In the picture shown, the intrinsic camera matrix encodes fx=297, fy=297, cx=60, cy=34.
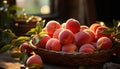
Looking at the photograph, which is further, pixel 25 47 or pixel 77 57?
pixel 25 47

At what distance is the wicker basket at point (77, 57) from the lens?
1.35m

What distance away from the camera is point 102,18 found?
3.81 m

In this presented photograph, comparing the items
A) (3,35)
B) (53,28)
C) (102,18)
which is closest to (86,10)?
(102,18)

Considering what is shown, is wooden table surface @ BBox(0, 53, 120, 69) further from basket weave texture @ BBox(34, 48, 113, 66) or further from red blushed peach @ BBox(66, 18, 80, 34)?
red blushed peach @ BBox(66, 18, 80, 34)

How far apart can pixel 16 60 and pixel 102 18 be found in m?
2.40

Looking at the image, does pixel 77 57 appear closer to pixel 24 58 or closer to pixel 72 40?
pixel 72 40

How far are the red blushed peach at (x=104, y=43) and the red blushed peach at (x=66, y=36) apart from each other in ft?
0.42

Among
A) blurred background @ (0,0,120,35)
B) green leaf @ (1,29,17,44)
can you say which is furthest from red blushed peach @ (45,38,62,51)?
blurred background @ (0,0,120,35)

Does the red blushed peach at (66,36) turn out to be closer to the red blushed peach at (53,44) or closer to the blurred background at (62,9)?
the red blushed peach at (53,44)

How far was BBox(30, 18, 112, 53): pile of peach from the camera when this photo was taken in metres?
1.38

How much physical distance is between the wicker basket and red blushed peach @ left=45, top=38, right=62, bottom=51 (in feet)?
0.07

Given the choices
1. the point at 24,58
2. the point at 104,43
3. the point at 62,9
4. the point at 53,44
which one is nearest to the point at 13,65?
the point at 24,58

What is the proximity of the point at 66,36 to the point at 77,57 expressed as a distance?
0.36ft

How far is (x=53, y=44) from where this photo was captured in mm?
1396
